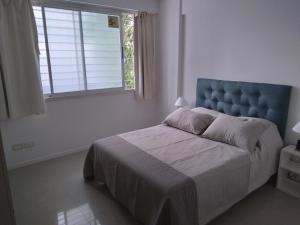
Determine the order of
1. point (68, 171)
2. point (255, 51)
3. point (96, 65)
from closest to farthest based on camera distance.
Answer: point (255, 51) → point (68, 171) → point (96, 65)

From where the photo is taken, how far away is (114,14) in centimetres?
349

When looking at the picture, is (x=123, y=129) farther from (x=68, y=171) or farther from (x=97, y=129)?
(x=68, y=171)

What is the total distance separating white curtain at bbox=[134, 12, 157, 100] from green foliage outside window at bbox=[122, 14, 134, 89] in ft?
0.33

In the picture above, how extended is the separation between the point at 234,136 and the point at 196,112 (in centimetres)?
72

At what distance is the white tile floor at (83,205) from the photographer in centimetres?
200

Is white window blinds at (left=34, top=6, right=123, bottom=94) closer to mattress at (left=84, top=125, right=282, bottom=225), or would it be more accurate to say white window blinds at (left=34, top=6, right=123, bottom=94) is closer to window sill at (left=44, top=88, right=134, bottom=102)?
window sill at (left=44, top=88, right=134, bottom=102)

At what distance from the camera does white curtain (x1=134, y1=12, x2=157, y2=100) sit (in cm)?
369

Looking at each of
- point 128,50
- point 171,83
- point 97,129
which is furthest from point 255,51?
point 97,129

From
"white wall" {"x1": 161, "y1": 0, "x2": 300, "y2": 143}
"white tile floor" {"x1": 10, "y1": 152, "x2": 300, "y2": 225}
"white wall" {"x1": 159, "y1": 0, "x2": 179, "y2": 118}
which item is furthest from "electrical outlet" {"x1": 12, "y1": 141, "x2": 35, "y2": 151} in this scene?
"white wall" {"x1": 161, "y1": 0, "x2": 300, "y2": 143}

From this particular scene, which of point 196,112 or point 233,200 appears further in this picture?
point 196,112

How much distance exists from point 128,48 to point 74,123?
1.57 m

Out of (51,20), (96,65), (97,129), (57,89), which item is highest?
(51,20)

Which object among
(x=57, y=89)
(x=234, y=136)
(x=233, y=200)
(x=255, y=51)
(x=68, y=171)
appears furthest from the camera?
(x=57, y=89)

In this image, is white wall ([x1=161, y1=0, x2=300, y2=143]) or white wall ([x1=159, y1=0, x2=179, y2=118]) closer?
white wall ([x1=161, y1=0, x2=300, y2=143])
